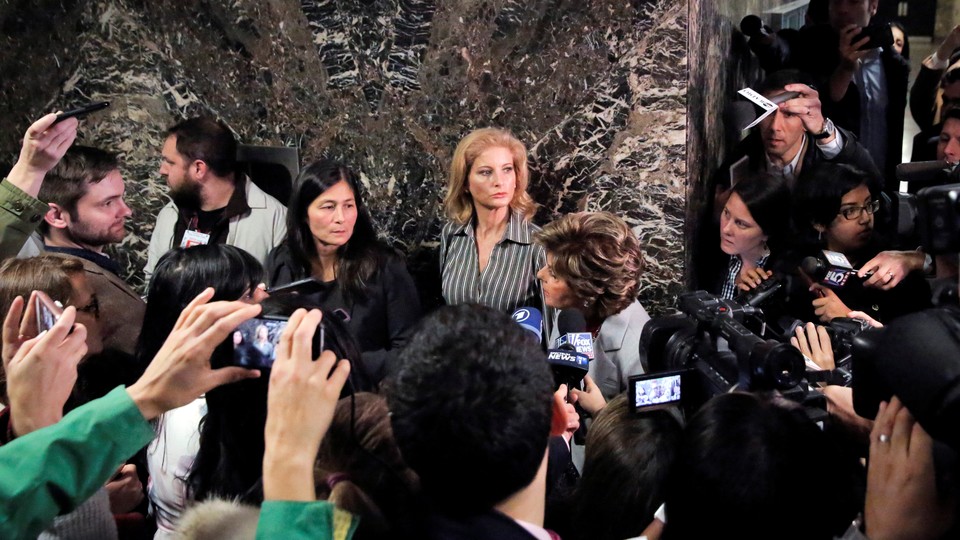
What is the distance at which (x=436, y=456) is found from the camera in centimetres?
115

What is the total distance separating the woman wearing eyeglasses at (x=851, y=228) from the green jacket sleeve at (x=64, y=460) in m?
2.20

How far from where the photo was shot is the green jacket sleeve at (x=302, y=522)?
1.14m

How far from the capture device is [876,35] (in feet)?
11.6

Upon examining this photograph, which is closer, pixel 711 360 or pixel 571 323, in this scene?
pixel 711 360

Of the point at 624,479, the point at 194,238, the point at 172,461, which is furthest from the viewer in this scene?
the point at 194,238

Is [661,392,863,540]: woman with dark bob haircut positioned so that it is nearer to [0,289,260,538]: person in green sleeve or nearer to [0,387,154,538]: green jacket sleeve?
[0,289,260,538]: person in green sleeve

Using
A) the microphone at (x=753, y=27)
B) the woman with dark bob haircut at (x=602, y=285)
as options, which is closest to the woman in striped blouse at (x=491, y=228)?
the woman with dark bob haircut at (x=602, y=285)

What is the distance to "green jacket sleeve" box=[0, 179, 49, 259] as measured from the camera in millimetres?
2279

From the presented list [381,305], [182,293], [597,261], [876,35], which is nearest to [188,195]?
[381,305]

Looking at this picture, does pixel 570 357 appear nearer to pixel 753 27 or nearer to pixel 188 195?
pixel 188 195

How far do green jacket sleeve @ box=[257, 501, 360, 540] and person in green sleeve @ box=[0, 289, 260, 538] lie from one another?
0.29m

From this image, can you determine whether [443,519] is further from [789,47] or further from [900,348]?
[789,47]

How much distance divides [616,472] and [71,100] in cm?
337

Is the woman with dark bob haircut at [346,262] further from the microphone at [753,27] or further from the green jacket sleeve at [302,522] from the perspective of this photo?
the green jacket sleeve at [302,522]
